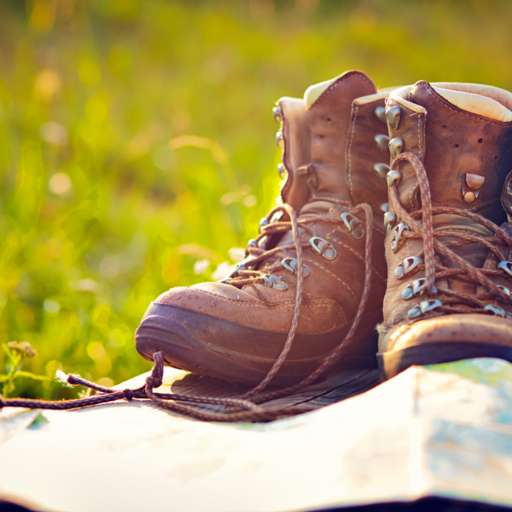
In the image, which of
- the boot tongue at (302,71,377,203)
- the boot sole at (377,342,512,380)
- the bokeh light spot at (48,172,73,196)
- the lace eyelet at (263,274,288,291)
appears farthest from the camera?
the bokeh light spot at (48,172,73,196)

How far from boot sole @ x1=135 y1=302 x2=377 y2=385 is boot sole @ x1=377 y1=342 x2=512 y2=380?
11.7 inches

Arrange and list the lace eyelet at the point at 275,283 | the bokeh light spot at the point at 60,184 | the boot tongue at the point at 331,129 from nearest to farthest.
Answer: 1. the lace eyelet at the point at 275,283
2. the boot tongue at the point at 331,129
3. the bokeh light spot at the point at 60,184

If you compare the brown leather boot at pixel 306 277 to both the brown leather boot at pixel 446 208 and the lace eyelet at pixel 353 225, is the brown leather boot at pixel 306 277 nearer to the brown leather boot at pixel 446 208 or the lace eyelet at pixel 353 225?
the lace eyelet at pixel 353 225

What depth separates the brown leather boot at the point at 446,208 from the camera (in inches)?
31.6

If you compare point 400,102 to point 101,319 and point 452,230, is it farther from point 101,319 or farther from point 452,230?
point 101,319

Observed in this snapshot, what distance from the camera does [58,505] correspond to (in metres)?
0.53

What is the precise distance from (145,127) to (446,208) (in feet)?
11.8

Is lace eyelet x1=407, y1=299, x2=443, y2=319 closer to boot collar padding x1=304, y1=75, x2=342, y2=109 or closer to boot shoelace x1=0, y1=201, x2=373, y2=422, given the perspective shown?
boot shoelace x1=0, y1=201, x2=373, y2=422

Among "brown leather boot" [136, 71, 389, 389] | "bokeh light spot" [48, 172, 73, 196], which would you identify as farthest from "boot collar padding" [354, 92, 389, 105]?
"bokeh light spot" [48, 172, 73, 196]

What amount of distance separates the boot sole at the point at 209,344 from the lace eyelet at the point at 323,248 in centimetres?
19

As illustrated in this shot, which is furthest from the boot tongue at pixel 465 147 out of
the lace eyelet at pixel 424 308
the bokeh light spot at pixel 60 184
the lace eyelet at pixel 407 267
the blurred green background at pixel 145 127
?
the bokeh light spot at pixel 60 184

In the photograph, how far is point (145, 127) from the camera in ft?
13.5

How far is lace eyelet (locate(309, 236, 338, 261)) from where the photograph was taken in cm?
108

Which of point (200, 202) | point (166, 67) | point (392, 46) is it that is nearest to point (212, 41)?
point (166, 67)
